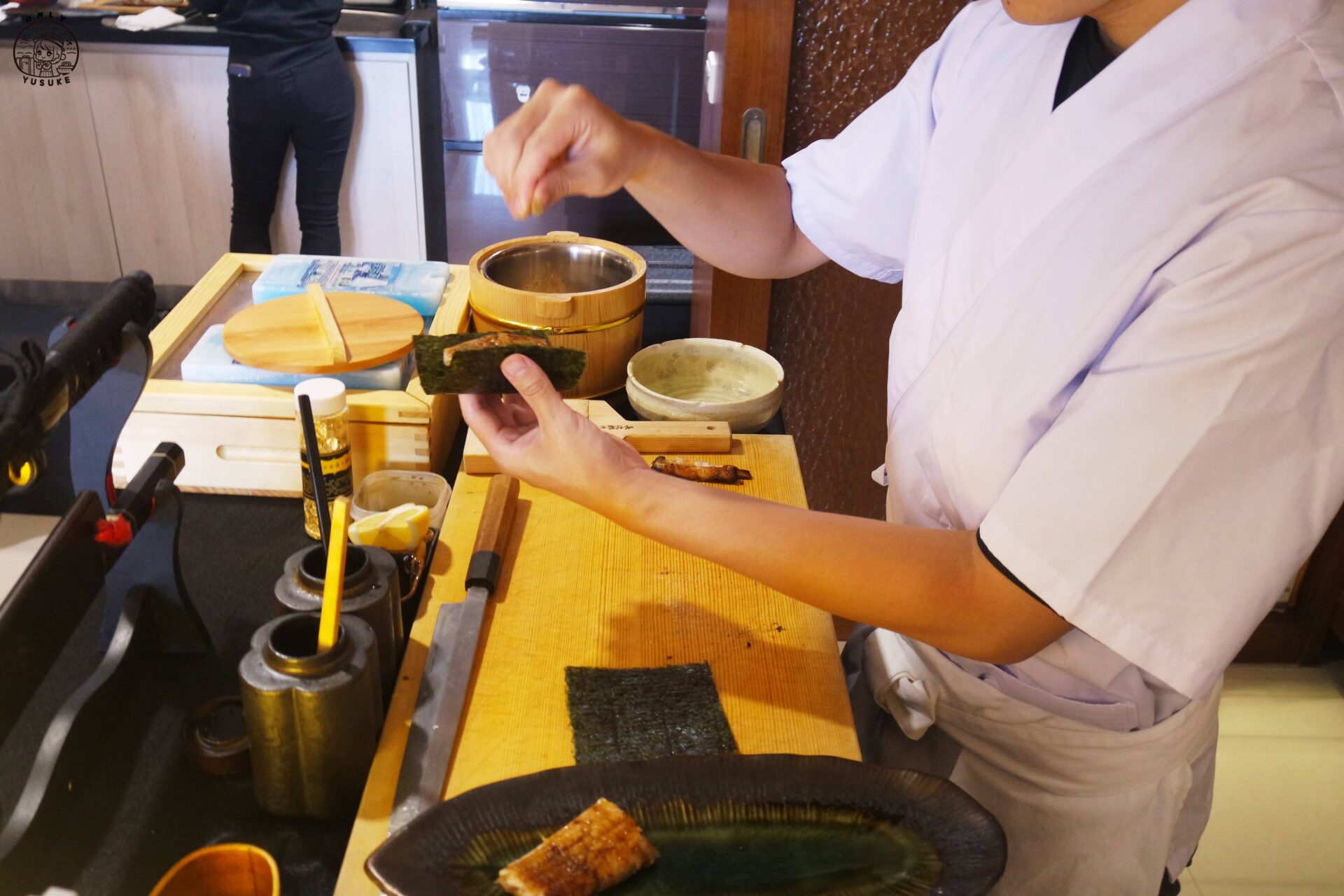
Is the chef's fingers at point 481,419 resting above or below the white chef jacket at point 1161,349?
below

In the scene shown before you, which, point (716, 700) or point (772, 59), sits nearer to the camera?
point (716, 700)

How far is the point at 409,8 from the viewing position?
3811 millimetres

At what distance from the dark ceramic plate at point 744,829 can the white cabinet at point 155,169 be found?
10.5ft

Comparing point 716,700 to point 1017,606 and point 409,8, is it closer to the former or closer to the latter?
point 1017,606

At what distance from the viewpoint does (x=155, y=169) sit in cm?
371

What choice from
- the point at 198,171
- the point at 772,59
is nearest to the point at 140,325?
the point at 772,59

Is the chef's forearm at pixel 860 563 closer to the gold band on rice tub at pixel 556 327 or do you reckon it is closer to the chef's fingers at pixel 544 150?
the chef's fingers at pixel 544 150

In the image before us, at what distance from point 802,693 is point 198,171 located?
3.44m

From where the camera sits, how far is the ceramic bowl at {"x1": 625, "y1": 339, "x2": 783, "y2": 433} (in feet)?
5.11

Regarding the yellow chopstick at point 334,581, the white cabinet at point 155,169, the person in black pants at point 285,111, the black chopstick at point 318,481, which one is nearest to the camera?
the yellow chopstick at point 334,581

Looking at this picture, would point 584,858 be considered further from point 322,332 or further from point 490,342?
point 322,332

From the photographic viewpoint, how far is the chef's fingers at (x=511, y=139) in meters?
1.12

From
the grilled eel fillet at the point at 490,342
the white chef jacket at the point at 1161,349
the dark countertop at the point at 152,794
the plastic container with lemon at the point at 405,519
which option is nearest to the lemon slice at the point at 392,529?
the plastic container with lemon at the point at 405,519

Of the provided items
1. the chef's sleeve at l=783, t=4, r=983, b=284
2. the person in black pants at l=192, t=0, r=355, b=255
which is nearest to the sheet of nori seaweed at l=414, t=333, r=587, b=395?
the chef's sleeve at l=783, t=4, r=983, b=284
